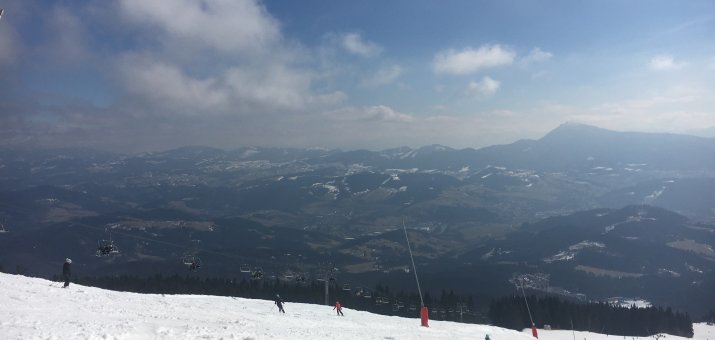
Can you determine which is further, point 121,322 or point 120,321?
point 120,321

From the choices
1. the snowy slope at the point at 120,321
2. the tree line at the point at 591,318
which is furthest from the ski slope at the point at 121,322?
the tree line at the point at 591,318

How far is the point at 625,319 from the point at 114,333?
13196 cm

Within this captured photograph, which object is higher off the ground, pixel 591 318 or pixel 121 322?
pixel 121 322

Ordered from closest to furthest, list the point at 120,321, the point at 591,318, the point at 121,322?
the point at 121,322, the point at 120,321, the point at 591,318

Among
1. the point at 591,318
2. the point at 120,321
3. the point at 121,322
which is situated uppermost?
the point at 121,322

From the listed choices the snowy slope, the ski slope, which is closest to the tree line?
the ski slope

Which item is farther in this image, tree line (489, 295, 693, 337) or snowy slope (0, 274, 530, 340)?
tree line (489, 295, 693, 337)

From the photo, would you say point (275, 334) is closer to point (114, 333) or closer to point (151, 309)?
point (114, 333)

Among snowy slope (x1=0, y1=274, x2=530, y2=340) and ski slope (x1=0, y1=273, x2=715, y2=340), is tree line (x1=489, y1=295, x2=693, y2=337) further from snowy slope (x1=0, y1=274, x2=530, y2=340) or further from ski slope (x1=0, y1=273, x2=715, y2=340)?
snowy slope (x1=0, y1=274, x2=530, y2=340)

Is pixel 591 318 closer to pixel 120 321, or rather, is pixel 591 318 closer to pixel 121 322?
pixel 120 321

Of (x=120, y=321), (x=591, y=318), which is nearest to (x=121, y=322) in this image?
(x=120, y=321)

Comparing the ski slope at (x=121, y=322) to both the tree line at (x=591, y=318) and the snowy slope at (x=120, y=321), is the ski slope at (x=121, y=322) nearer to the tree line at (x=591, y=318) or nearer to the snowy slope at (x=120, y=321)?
the snowy slope at (x=120, y=321)

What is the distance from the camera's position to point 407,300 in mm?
129750

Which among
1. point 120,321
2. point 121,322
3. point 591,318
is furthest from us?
point 591,318
